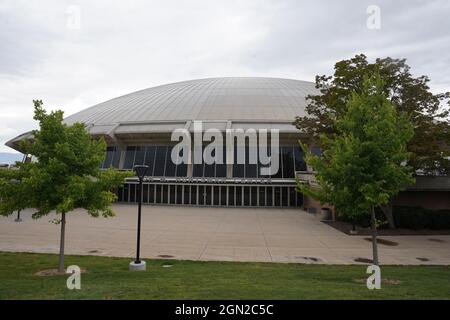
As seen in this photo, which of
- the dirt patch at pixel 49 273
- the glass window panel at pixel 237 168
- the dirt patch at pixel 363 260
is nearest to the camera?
the dirt patch at pixel 49 273

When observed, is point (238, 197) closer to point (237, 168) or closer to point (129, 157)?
point (237, 168)

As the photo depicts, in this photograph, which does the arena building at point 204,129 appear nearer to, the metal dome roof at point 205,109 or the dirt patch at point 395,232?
the metal dome roof at point 205,109

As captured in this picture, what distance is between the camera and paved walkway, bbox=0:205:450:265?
1505 centimetres

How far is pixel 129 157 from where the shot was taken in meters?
43.5

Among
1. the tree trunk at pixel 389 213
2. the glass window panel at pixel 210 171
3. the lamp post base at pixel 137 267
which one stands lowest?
the lamp post base at pixel 137 267

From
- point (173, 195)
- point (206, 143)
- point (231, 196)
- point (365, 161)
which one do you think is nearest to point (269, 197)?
point (231, 196)

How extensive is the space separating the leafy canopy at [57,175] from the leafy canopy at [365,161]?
6.77 m

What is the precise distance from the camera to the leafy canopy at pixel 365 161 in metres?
11.1

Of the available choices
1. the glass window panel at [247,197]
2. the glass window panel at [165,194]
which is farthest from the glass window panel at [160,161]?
the glass window panel at [247,197]

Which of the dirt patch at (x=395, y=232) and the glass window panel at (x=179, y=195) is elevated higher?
the glass window panel at (x=179, y=195)

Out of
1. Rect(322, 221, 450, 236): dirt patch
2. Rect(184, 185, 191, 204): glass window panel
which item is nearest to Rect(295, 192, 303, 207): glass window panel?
Rect(184, 185, 191, 204): glass window panel

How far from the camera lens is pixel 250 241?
59.2ft
